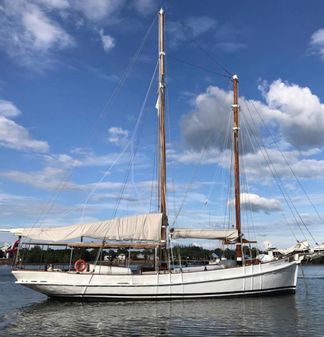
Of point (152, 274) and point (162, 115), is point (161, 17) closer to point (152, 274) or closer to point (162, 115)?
A: point (162, 115)

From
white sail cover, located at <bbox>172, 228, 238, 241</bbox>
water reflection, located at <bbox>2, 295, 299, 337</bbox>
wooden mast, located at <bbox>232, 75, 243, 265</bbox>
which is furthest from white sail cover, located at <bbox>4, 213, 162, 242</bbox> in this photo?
wooden mast, located at <bbox>232, 75, 243, 265</bbox>

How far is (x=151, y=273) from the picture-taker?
35.6 metres

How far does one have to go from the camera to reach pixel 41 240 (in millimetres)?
37656

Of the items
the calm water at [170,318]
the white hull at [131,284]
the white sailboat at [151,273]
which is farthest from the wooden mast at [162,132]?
the calm water at [170,318]

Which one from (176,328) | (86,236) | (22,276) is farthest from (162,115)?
(176,328)

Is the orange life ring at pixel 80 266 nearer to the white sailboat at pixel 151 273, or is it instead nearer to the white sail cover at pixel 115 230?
the white sailboat at pixel 151 273

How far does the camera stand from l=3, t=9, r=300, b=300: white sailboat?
35.3 m

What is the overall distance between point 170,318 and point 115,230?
10815 millimetres

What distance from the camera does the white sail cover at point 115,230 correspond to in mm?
36781

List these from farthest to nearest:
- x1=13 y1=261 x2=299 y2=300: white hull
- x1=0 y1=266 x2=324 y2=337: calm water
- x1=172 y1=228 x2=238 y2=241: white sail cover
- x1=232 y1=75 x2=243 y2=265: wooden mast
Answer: x1=232 y1=75 x2=243 y2=265: wooden mast < x1=172 y1=228 x2=238 y2=241: white sail cover < x1=13 y1=261 x2=299 y2=300: white hull < x1=0 y1=266 x2=324 y2=337: calm water

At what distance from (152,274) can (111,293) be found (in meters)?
3.55

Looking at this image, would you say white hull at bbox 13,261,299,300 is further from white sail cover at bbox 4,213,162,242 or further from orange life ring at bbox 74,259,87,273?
white sail cover at bbox 4,213,162,242

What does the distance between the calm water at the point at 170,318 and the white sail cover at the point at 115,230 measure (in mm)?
5276

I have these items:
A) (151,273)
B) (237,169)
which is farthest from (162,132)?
(151,273)
